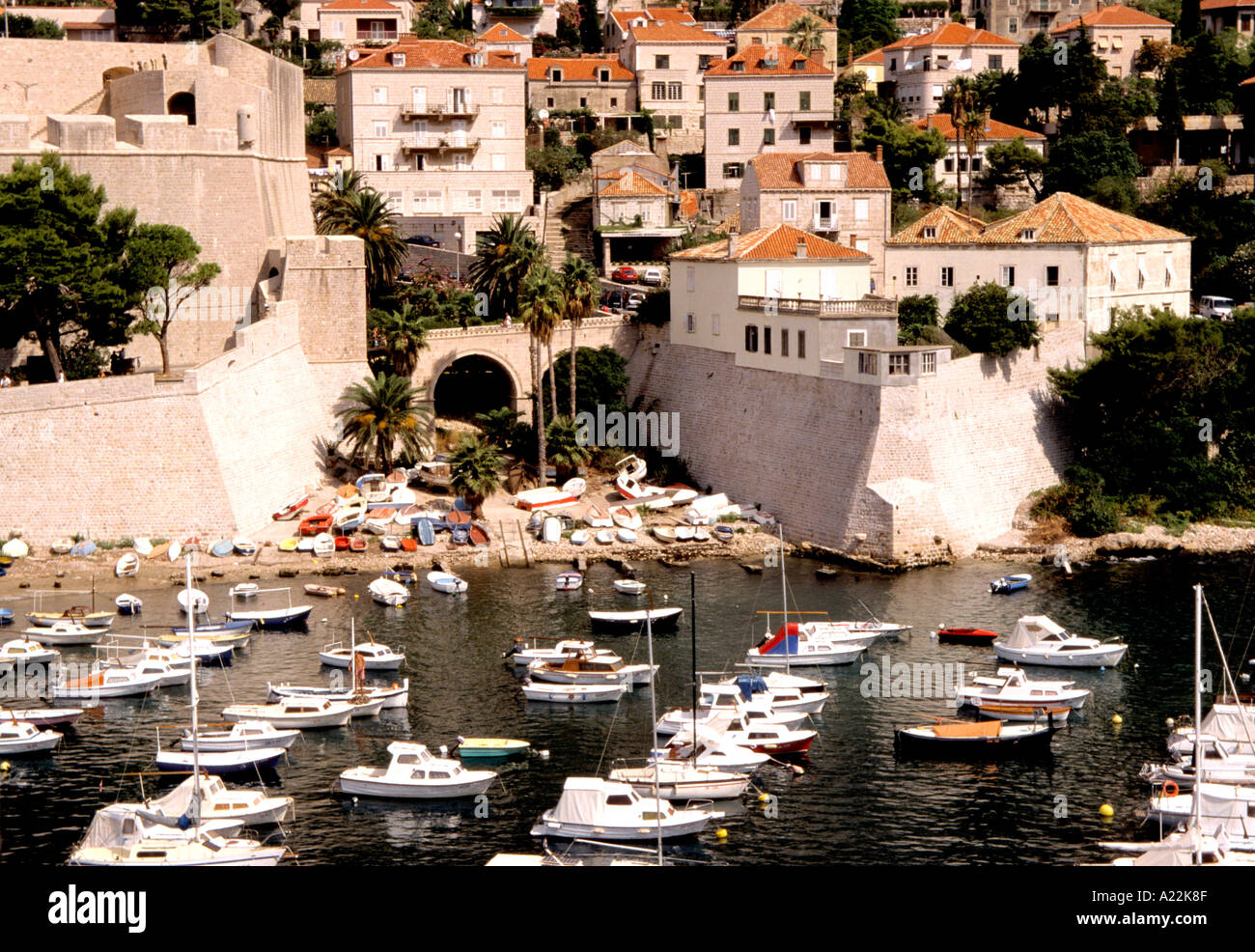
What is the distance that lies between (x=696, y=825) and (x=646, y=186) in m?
53.9

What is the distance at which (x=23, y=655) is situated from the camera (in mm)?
46250

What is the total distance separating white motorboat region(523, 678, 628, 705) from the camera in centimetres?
4309

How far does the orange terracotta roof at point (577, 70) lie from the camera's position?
100 meters

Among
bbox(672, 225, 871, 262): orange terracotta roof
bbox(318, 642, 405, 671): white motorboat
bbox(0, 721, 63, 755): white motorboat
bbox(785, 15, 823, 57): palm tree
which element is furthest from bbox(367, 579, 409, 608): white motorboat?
bbox(785, 15, 823, 57): palm tree

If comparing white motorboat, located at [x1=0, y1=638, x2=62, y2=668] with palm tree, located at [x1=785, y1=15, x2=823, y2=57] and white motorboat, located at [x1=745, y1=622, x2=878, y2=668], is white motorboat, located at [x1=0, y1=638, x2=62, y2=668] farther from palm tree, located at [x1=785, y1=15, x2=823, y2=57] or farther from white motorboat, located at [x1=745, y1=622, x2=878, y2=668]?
palm tree, located at [x1=785, y1=15, x2=823, y2=57]

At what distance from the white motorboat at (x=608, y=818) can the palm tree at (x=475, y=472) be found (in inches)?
1074

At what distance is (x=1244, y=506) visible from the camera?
6059 cm

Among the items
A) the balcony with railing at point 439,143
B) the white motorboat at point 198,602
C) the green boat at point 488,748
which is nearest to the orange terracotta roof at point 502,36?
the balcony with railing at point 439,143

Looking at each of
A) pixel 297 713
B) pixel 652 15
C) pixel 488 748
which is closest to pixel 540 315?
pixel 297 713

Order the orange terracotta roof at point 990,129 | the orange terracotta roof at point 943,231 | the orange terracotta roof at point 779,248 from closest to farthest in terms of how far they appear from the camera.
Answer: the orange terracotta roof at point 779,248
the orange terracotta roof at point 943,231
the orange terracotta roof at point 990,129

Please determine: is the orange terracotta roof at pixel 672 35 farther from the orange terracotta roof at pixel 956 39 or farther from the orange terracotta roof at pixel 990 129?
the orange terracotta roof at pixel 990 129

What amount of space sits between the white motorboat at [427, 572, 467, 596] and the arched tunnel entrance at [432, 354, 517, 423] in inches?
680

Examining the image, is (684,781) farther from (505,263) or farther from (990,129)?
(990,129)

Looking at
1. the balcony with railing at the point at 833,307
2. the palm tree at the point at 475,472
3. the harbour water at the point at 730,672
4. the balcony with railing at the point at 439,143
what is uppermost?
the balcony with railing at the point at 439,143
